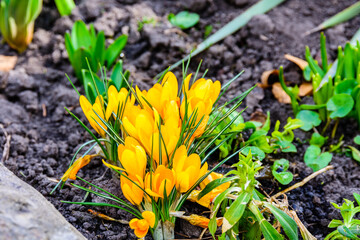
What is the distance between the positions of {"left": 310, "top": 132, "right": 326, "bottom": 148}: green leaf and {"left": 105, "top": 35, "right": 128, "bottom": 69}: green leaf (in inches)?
46.7

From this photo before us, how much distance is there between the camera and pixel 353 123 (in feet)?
7.88

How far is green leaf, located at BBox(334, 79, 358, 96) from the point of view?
226 cm

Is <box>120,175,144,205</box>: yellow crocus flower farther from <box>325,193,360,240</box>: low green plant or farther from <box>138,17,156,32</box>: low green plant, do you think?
<box>138,17,156,32</box>: low green plant

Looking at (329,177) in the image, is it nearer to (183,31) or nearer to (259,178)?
(259,178)

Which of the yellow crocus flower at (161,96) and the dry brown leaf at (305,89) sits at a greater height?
the yellow crocus flower at (161,96)

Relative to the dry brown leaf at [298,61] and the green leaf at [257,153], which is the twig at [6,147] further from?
the dry brown leaf at [298,61]

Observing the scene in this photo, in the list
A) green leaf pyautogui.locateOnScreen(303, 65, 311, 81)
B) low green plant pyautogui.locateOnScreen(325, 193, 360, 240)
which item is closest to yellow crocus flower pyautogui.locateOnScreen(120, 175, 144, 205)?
low green plant pyautogui.locateOnScreen(325, 193, 360, 240)

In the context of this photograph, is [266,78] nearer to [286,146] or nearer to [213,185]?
[286,146]

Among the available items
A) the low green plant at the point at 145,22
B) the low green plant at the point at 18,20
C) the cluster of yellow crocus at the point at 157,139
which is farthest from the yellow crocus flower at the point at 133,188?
the low green plant at the point at 18,20

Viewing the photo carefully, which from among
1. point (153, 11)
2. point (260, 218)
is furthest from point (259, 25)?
point (260, 218)

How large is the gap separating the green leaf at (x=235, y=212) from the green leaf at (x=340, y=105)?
86 centimetres

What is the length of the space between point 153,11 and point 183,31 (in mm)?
291

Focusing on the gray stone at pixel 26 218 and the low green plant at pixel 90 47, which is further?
the low green plant at pixel 90 47

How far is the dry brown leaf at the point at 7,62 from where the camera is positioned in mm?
2828
